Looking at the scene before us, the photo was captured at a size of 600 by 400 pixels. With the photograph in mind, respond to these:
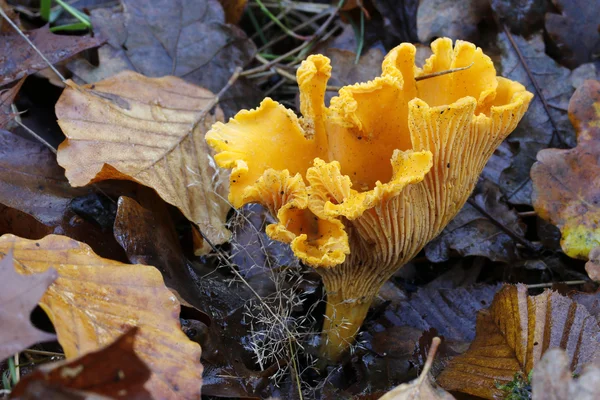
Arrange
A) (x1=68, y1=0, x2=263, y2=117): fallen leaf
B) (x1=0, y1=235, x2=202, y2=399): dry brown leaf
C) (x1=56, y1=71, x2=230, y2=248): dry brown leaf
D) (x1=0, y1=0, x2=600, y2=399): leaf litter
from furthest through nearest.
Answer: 1. (x1=68, y1=0, x2=263, y2=117): fallen leaf
2. (x1=56, y1=71, x2=230, y2=248): dry brown leaf
3. (x1=0, y1=0, x2=600, y2=399): leaf litter
4. (x1=0, y1=235, x2=202, y2=399): dry brown leaf

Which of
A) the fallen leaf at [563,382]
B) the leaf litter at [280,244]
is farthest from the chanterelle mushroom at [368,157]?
the fallen leaf at [563,382]

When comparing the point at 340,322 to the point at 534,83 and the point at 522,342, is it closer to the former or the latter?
the point at 522,342

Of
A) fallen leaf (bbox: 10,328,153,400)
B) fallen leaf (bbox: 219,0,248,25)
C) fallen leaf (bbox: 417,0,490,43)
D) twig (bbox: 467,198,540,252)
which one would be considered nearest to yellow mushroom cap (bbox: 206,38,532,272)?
fallen leaf (bbox: 10,328,153,400)

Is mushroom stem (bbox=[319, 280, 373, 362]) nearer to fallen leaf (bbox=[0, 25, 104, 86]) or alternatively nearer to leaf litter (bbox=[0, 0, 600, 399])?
leaf litter (bbox=[0, 0, 600, 399])

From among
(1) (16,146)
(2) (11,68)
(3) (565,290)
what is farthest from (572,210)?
(2) (11,68)

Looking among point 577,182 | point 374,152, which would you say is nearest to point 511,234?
point 577,182

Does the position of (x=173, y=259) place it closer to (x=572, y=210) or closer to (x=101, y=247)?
(x=101, y=247)
